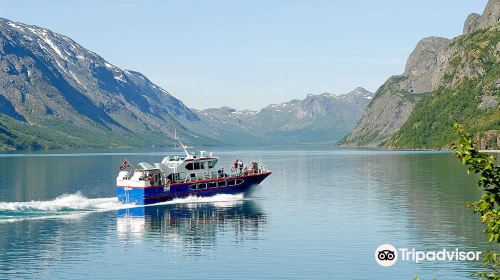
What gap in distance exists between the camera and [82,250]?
77062 mm

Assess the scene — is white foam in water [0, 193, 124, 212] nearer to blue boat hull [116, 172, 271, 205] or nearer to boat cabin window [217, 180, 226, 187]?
blue boat hull [116, 172, 271, 205]

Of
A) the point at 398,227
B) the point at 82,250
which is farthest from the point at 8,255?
the point at 398,227

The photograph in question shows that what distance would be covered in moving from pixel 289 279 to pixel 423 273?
1255cm

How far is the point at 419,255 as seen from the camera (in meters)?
71.8

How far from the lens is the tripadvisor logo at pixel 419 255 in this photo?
6907cm

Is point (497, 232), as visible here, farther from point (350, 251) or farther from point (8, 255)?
point (8, 255)

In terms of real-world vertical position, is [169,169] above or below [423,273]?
above

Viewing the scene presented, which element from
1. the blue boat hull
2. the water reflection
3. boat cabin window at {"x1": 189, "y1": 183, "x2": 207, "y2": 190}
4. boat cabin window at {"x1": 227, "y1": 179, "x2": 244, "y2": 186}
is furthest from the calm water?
boat cabin window at {"x1": 227, "y1": 179, "x2": 244, "y2": 186}

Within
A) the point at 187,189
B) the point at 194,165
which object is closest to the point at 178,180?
the point at 187,189

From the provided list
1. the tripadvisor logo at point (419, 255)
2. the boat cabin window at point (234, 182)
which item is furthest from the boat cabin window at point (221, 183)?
the tripadvisor logo at point (419, 255)

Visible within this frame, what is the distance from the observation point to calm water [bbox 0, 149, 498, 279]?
66625 mm

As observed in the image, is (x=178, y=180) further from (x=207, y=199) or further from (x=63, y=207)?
(x=63, y=207)

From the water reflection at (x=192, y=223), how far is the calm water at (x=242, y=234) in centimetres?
16

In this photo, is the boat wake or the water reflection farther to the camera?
the boat wake
